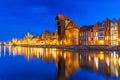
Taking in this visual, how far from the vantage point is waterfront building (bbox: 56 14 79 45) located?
152512 mm

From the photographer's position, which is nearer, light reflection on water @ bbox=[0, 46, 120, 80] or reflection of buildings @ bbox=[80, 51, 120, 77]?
light reflection on water @ bbox=[0, 46, 120, 80]

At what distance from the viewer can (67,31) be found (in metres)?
160

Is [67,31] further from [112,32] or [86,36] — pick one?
[112,32]

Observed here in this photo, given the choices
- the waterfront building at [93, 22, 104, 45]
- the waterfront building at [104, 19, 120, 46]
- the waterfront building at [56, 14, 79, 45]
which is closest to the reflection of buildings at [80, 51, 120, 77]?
the waterfront building at [104, 19, 120, 46]

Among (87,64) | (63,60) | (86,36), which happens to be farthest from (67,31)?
(87,64)

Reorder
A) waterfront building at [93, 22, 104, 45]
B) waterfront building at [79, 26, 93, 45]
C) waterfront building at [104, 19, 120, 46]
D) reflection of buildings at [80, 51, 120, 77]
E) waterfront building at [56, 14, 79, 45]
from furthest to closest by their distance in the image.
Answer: waterfront building at [56, 14, 79, 45] < waterfront building at [79, 26, 93, 45] < waterfront building at [93, 22, 104, 45] < waterfront building at [104, 19, 120, 46] < reflection of buildings at [80, 51, 120, 77]

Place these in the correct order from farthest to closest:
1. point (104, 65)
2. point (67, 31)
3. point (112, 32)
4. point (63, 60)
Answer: point (67, 31)
point (112, 32)
point (63, 60)
point (104, 65)

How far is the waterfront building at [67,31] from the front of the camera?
153 metres

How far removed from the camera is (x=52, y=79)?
2488 centimetres

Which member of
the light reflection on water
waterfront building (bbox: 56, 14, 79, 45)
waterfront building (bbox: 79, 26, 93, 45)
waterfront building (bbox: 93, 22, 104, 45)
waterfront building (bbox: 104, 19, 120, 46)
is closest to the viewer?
the light reflection on water

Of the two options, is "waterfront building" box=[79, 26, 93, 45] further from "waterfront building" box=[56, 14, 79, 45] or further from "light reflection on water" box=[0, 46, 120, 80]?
"light reflection on water" box=[0, 46, 120, 80]

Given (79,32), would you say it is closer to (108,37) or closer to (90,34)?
(90,34)

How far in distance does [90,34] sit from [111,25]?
64.7 ft

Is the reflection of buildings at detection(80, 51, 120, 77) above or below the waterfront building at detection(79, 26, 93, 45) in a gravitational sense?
below
